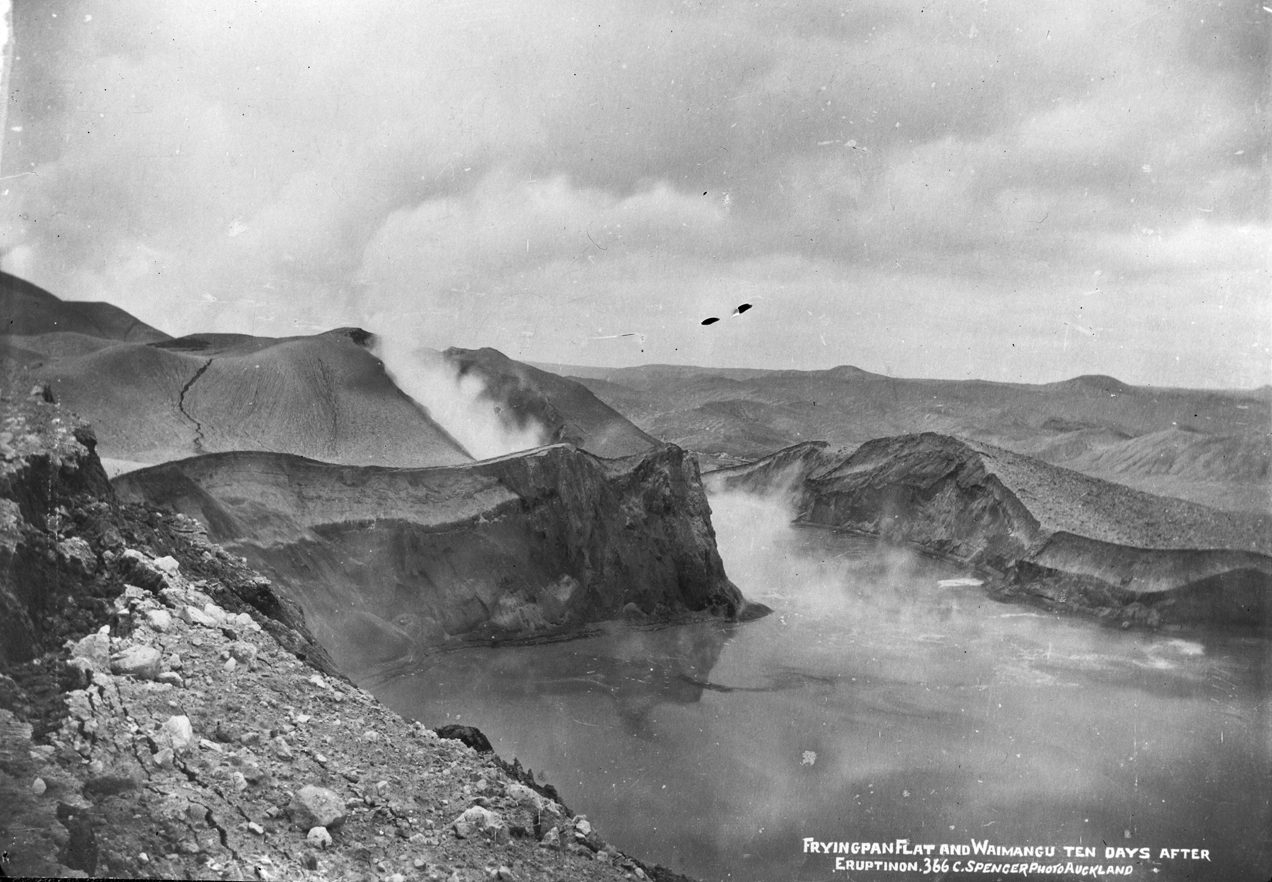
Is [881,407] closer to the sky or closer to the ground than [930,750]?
closer to the sky

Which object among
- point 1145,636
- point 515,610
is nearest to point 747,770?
point 515,610

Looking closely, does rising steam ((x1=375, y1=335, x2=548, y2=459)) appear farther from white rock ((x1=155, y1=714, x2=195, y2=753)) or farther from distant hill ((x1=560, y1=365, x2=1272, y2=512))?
white rock ((x1=155, y1=714, x2=195, y2=753))

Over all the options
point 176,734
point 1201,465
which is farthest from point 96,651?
point 1201,465

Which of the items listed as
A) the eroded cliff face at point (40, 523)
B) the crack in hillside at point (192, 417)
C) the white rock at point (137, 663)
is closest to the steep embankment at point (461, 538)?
the crack in hillside at point (192, 417)

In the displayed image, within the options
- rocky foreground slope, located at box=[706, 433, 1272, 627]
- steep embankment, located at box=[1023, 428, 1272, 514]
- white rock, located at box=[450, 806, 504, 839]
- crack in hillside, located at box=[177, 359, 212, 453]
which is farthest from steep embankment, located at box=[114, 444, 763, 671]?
steep embankment, located at box=[1023, 428, 1272, 514]

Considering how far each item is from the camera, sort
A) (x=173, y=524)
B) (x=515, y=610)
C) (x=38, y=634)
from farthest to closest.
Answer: (x=515, y=610), (x=173, y=524), (x=38, y=634)

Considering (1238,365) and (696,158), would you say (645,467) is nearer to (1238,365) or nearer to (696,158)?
(696,158)

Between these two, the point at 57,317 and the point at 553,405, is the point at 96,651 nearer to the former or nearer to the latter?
the point at 57,317

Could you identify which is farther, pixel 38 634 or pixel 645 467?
pixel 645 467
